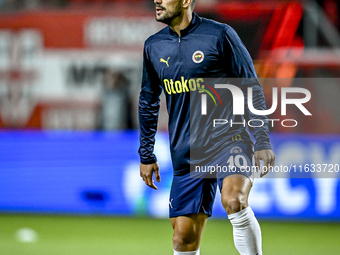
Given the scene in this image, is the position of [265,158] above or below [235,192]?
above

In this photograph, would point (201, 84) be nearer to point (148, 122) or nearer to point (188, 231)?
point (148, 122)

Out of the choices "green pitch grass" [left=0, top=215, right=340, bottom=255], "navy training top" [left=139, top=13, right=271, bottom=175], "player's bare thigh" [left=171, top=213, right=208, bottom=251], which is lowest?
Result: "green pitch grass" [left=0, top=215, right=340, bottom=255]

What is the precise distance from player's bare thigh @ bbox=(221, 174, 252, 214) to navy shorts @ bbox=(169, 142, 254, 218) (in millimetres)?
42

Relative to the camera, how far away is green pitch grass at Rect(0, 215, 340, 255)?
4.88 metres

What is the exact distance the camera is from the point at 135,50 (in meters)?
9.80

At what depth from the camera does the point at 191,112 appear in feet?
10.7

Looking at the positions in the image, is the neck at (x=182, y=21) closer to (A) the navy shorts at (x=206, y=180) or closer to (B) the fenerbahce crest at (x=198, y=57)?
(B) the fenerbahce crest at (x=198, y=57)

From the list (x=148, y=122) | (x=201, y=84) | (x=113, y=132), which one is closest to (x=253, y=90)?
(x=201, y=84)

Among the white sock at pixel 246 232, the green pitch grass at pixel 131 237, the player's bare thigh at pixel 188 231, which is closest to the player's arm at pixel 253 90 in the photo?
the white sock at pixel 246 232

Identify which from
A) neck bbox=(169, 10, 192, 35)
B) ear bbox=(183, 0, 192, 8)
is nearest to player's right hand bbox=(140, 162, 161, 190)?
neck bbox=(169, 10, 192, 35)

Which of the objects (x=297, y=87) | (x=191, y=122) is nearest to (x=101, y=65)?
(x=297, y=87)

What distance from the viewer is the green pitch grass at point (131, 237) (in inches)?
192

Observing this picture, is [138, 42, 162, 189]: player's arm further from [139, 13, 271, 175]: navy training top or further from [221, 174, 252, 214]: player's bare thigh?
[221, 174, 252, 214]: player's bare thigh

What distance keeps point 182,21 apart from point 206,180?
3.42 feet
